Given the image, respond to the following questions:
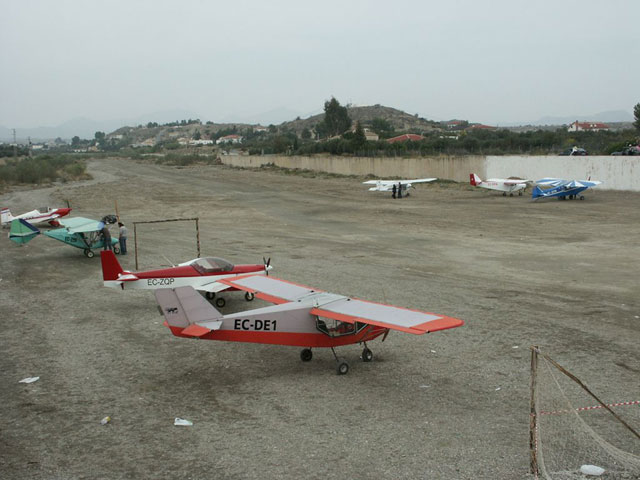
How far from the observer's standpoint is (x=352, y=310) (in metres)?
12.6

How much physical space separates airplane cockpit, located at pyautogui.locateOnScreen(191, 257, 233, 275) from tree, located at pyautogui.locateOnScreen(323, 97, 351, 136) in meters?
159

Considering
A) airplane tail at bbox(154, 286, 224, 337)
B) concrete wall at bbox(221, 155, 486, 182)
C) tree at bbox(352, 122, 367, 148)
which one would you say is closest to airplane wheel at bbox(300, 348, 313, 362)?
airplane tail at bbox(154, 286, 224, 337)

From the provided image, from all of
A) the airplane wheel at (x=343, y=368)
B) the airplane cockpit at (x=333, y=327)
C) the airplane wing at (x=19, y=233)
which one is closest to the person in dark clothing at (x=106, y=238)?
the airplane wing at (x=19, y=233)

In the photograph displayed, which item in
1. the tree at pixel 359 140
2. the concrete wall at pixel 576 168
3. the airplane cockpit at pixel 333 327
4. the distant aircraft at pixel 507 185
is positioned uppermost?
the tree at pixel 359 140

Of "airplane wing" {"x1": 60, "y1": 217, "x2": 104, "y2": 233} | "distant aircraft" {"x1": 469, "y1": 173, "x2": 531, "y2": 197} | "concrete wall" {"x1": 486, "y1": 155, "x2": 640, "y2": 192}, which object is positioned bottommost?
"airplane wing" {"x1": 60, "y1": 217, "x2": 104, "y2": 233}

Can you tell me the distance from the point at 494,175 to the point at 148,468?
205ft

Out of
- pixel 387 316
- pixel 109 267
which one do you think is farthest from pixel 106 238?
pixel 387 316

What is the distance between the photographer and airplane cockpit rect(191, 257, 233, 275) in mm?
17734

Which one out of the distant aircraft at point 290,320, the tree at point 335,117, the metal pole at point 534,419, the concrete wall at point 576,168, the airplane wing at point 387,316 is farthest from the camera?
the tree at point 335,117

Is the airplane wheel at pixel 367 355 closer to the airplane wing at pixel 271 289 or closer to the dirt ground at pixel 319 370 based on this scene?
the dirt ground at pixel 319 370

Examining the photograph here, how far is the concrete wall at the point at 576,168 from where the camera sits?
173ft

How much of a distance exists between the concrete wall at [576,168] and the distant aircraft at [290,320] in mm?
48533

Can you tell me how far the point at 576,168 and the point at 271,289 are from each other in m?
51.2

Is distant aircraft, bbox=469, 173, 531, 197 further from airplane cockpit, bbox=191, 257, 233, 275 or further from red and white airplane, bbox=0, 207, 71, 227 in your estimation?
airplane cockpit, bbox=191, 257, 233, 275
